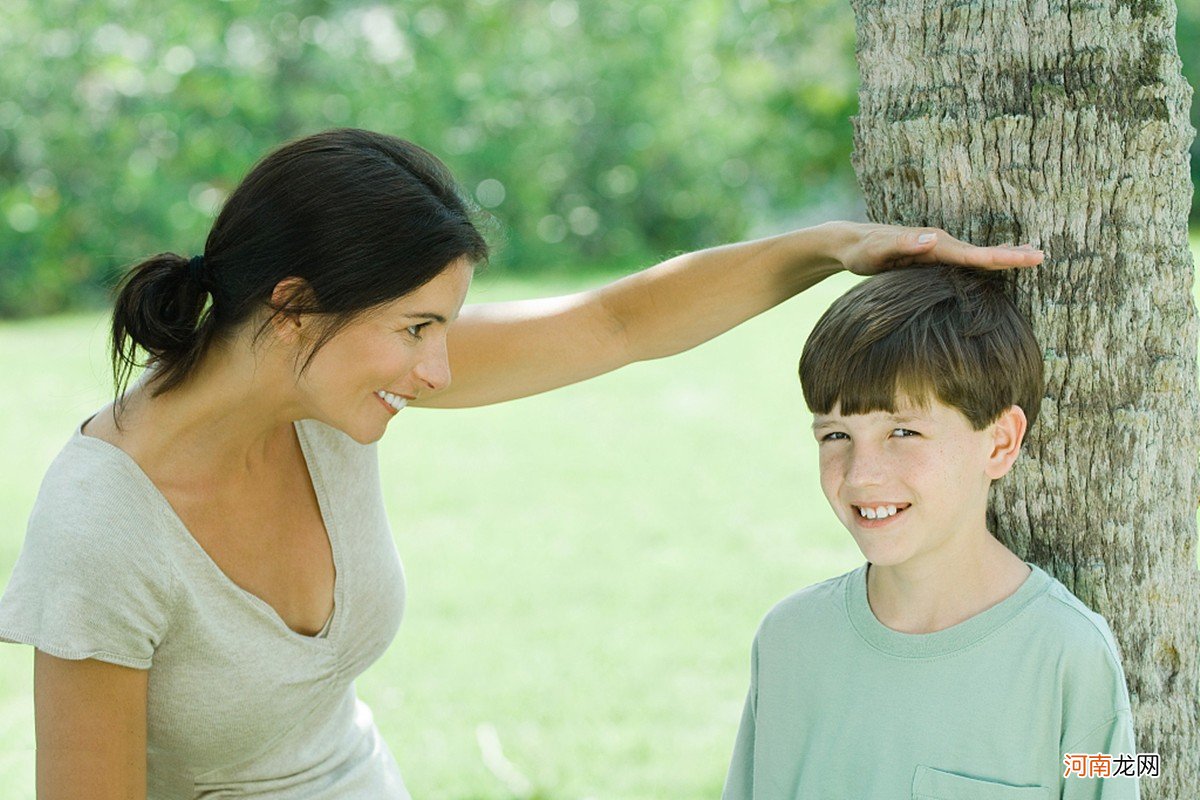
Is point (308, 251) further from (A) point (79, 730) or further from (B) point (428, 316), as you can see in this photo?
(A) point (79, 730)

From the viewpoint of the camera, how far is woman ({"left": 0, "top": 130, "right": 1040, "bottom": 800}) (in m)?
2.22

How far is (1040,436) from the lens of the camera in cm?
222

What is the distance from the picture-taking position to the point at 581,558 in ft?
18.8

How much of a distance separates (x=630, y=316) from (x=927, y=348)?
729mm

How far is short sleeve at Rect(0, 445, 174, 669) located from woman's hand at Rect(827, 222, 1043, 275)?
122 cm

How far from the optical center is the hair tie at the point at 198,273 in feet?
7.78

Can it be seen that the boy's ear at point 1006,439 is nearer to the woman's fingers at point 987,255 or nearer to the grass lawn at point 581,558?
the woman's fingers at point 987,255

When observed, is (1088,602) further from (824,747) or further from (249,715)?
(249,715)

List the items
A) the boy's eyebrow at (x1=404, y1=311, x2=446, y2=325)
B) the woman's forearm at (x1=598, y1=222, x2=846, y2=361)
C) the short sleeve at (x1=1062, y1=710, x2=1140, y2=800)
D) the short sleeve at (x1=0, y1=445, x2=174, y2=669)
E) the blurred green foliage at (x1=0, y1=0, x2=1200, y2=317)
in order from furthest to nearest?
the blurred green foliage at (x1=0, y1=0, x2=1200, y2=317), the woman's forearm at (x1=598, y1=222, x2=846, y2=361), the boy's eyebrow at (x1=404, y1=311, x2=446, y2=325), the short sleeve at (x1=0, y1=445, x2=174, y2=669), the short sleeve at (x1=1062, y1=710, x2=1140, y2=800)

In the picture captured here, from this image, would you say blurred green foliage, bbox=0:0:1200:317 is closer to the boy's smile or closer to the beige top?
the beige top

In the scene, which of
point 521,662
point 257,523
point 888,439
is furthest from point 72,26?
point 888,439

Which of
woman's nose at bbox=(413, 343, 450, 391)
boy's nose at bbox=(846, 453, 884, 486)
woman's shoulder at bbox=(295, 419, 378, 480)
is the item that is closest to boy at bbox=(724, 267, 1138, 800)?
boy's nose at bbox=(846, 453, 884, 486)

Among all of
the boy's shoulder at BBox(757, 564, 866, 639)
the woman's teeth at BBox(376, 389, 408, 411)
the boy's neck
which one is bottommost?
the boy's shoulder at BBox(757, 564, 866, 639)

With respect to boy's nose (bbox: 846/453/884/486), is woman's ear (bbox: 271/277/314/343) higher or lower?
higher
